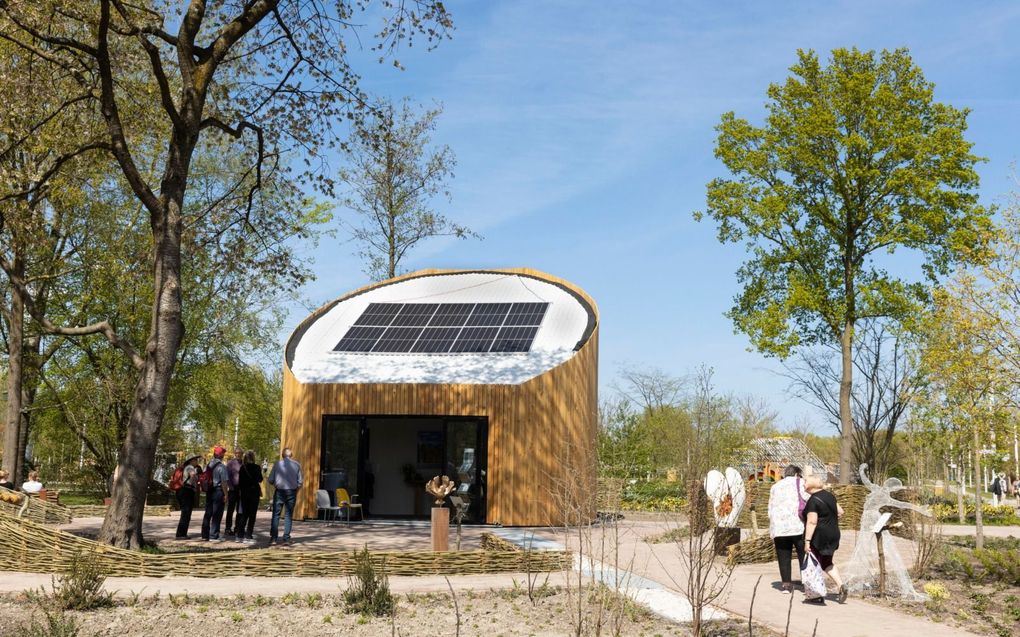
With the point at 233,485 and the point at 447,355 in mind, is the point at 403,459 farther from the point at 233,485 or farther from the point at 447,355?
the point at 233,485

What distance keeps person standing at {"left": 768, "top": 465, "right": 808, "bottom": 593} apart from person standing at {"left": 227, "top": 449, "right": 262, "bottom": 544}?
834 cm

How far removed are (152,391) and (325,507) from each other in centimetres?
651

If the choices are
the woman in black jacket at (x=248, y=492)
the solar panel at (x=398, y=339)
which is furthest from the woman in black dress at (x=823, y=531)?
the solar panel at (x=398, y=339)

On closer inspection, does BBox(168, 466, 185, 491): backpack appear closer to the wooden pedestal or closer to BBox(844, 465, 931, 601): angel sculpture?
the wooden pedestal

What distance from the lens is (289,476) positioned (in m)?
15.1

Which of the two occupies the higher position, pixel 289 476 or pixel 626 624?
pixel 289 476

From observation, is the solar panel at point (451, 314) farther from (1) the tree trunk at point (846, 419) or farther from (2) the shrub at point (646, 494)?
(1) the tree trunk at point (846, 419)

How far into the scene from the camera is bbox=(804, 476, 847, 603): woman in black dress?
1018 cm

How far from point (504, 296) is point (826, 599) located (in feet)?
46.6

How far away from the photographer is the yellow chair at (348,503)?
1905 cm

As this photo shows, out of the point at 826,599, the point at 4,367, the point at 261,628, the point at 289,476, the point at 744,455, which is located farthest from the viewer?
the point at 744,455

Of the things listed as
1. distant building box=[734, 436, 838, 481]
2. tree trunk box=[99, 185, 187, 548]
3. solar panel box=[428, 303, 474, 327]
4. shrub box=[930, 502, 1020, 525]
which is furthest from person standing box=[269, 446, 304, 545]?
distant building box=[734, 436, 838, 481]

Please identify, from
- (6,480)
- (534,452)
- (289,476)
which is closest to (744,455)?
(534,452)

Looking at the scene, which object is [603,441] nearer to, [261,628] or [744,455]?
[744,455]
